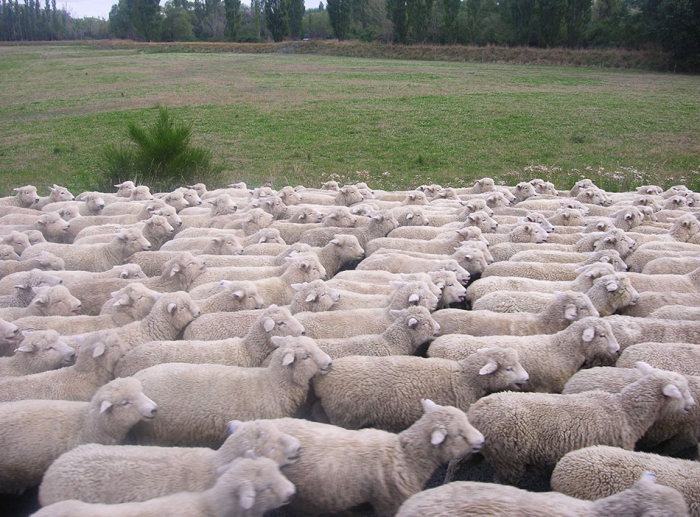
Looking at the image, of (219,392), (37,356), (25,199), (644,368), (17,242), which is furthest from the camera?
Answer: (25,199)

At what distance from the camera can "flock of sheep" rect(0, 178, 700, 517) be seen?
3.92 metres

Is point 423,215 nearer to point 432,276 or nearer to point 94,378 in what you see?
point 432,276

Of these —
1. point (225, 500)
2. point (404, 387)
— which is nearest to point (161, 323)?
point (404, 387)

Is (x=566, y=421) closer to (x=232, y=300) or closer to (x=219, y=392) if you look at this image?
(x=219, y=392)

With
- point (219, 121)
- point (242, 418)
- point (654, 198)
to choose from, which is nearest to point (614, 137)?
point (654, 198)

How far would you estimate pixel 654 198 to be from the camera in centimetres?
1090

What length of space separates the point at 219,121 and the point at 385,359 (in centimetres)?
2639

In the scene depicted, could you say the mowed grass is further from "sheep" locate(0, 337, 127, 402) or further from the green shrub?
"sheep" locate(0, 337, 127, 402)

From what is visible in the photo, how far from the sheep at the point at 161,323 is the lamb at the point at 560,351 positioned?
110 inches

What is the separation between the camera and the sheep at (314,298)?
6.66m

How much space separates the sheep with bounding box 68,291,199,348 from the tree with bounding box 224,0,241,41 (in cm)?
9484

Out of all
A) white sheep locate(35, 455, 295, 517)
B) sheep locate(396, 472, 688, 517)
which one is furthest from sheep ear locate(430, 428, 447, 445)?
white sheep locate(35, 455, 295, 517)

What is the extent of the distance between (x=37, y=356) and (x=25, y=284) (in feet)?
7.49

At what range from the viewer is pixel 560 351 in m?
5.46
